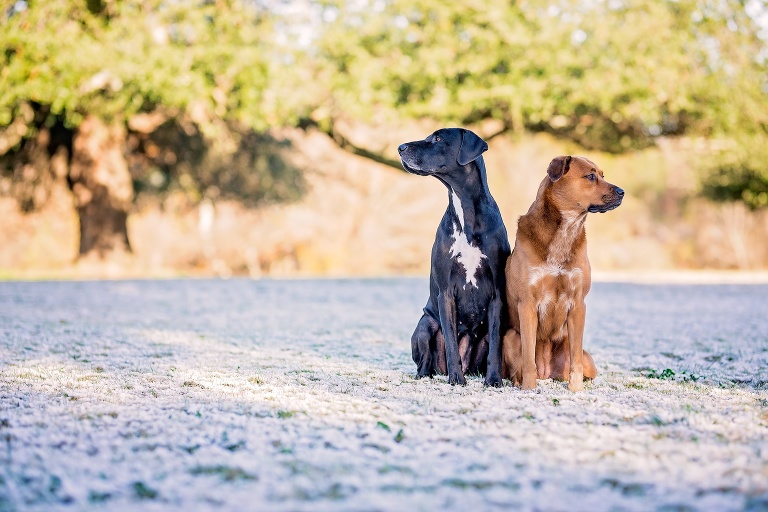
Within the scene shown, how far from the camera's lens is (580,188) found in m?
4.78

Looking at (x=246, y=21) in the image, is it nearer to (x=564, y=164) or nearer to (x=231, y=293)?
(x=231, y=293)

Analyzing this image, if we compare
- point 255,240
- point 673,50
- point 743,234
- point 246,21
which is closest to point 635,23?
point 673,50

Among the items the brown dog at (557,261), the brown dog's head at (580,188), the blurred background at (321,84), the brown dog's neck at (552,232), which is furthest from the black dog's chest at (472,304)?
the blurred background at (321,84)

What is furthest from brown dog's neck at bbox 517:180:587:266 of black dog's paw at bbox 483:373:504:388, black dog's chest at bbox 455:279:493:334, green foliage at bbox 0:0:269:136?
green foliage at bbox 0:0:269:136

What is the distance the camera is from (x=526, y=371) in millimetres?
4711

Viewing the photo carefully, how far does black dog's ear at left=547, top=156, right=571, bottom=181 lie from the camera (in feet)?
15.6

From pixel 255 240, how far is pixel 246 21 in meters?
19.2

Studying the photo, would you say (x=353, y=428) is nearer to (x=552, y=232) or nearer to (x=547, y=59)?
(x=552, y=232)

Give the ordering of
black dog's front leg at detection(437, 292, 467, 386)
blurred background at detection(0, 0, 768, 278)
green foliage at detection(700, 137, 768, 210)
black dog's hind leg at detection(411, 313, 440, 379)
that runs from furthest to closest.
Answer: green foliage at detection(700, 137, 768, 210)
blurred background at detection(0, 0, 768, 278)
black dog's hind leg at detection(411, 313, 440, 379)
black dog's front leg at detection(437, 292, 467, 386)

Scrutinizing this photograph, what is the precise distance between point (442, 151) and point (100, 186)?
14749 millimetres

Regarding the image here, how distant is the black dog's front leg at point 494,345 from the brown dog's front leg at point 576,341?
0.45 metres

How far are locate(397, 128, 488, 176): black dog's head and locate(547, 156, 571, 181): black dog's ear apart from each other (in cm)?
49

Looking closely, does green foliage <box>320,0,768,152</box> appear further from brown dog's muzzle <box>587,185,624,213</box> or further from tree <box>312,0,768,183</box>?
brown dog's muzzle <box>587,185,624,213</box>

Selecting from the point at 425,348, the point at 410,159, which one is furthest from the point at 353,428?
the point at 410,159
